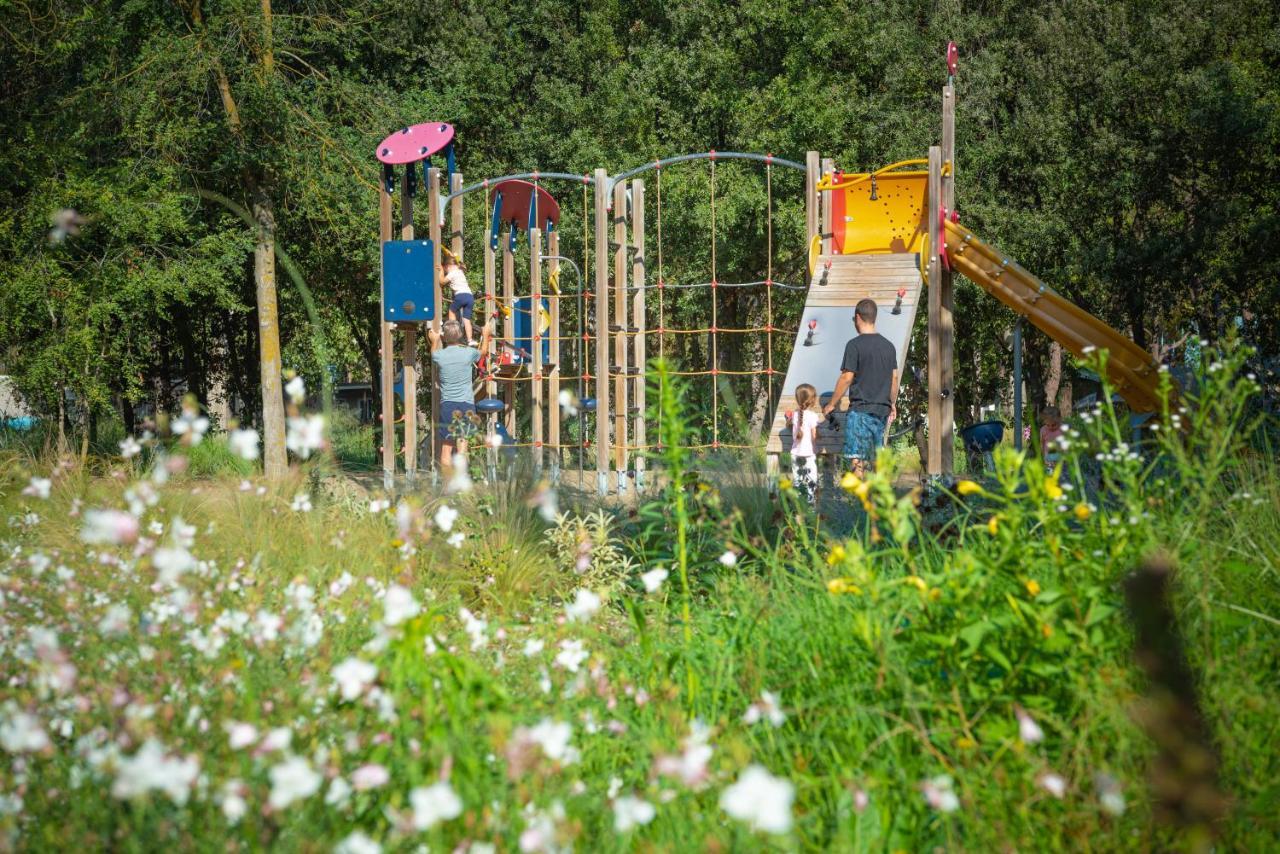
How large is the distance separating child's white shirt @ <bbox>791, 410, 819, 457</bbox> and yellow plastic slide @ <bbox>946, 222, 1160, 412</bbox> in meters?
2.31

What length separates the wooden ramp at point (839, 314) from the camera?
11.2 metres

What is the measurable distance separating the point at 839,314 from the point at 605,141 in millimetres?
11945

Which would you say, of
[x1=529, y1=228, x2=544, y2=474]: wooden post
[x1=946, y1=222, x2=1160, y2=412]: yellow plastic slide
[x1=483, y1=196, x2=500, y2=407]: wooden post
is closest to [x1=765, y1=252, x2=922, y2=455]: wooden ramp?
[x1=946, y1=222, x2=1160, y2=412]: yellow plastic slide

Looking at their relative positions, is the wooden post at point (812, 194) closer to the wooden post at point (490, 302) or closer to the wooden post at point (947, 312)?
the wooden post at point (947, 312)

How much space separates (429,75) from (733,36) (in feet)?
18.7

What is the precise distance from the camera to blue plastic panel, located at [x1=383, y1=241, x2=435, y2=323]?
12.1 metres

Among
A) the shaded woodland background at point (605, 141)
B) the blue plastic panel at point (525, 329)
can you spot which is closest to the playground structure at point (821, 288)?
the blue plastic panel at point (525, 329)

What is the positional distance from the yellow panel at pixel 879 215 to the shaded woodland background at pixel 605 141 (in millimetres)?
6821

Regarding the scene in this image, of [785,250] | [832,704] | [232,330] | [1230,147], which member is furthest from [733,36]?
[832,704]

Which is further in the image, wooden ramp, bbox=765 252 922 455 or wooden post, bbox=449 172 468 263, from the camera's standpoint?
wooden post, bbox=449 172 468 263

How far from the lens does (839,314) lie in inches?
472

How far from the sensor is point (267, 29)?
1596 cm

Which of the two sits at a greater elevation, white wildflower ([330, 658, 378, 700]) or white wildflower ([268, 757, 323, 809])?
white wildflower ([330, 658, 378, 700])

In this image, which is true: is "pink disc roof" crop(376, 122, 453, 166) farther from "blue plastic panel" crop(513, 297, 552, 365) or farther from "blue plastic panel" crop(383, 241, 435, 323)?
"blue plastic panel" crop(513, 297, 552, 365)
